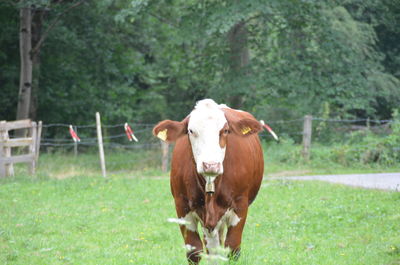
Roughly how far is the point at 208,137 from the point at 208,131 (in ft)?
0.24

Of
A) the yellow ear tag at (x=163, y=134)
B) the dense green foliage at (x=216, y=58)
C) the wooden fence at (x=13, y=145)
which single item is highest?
the dense green foliage at (x=216, y=58)

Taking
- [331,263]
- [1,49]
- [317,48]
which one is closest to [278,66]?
[317,48]

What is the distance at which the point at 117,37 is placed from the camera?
26.9 meters

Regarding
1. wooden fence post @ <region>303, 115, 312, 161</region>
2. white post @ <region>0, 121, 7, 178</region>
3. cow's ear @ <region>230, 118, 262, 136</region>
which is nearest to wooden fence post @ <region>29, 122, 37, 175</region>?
white post @ <region>0, 121, 7, 178</region>

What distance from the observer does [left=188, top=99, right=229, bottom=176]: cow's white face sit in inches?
222

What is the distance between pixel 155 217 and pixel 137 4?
34.8ft

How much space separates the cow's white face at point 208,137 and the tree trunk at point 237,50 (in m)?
16.9

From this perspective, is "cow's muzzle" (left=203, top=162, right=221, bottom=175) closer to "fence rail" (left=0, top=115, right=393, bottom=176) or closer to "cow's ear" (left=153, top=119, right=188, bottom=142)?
"cow's ear" (left=153, top=119, right=188, bottom=142)

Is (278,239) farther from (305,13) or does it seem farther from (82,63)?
(82,63)

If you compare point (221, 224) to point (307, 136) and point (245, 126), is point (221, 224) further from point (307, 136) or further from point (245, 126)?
point (307, 136)

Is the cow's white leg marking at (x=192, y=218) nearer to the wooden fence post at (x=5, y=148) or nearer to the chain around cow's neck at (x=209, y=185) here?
the chain around cow's neck at (x=209, y=185)

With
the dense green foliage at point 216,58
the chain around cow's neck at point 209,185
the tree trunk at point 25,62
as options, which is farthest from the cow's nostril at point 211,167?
the tree trunk at point 25,62

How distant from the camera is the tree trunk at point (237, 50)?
23000 millimetres

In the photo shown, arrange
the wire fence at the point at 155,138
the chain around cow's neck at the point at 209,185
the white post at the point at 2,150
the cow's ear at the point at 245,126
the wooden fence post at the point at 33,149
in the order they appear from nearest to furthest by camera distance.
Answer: the chain around cow's neck at the point at 209,185, the cow's ear at the point at 245,126, the white post at the point at 2,150, the wooden fence post at the point at 33,149, the wire fence at the point at 155,138
